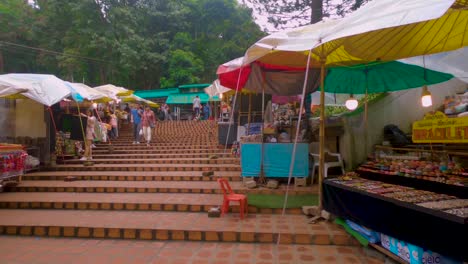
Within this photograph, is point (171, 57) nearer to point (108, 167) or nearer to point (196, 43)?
point (196, 43)

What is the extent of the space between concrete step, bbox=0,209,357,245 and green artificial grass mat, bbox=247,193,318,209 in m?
0.23

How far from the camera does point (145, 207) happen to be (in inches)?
212

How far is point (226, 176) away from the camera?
23.0 ft

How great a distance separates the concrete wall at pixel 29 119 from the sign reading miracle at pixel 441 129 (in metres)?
9.96

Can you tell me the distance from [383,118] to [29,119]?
398 inches

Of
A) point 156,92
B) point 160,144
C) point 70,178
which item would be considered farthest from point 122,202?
point 156,92

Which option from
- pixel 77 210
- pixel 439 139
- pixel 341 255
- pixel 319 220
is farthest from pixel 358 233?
pixel 77 210

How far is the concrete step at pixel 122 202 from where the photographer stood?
5199 millimetres

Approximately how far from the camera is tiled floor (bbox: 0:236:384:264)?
357 centimetres

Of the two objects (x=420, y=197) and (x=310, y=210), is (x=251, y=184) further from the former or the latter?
(x=420, y=197)

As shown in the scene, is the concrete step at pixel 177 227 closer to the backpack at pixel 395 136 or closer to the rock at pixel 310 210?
the rock at pixel 310 210

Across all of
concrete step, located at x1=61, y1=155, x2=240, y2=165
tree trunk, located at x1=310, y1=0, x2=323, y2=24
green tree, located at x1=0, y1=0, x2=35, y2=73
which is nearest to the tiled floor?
concrete step, located at x1=61, y1=155, x2=240, y2=165

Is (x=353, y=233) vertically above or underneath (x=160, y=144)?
underneath

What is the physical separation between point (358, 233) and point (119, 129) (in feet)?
45.3
